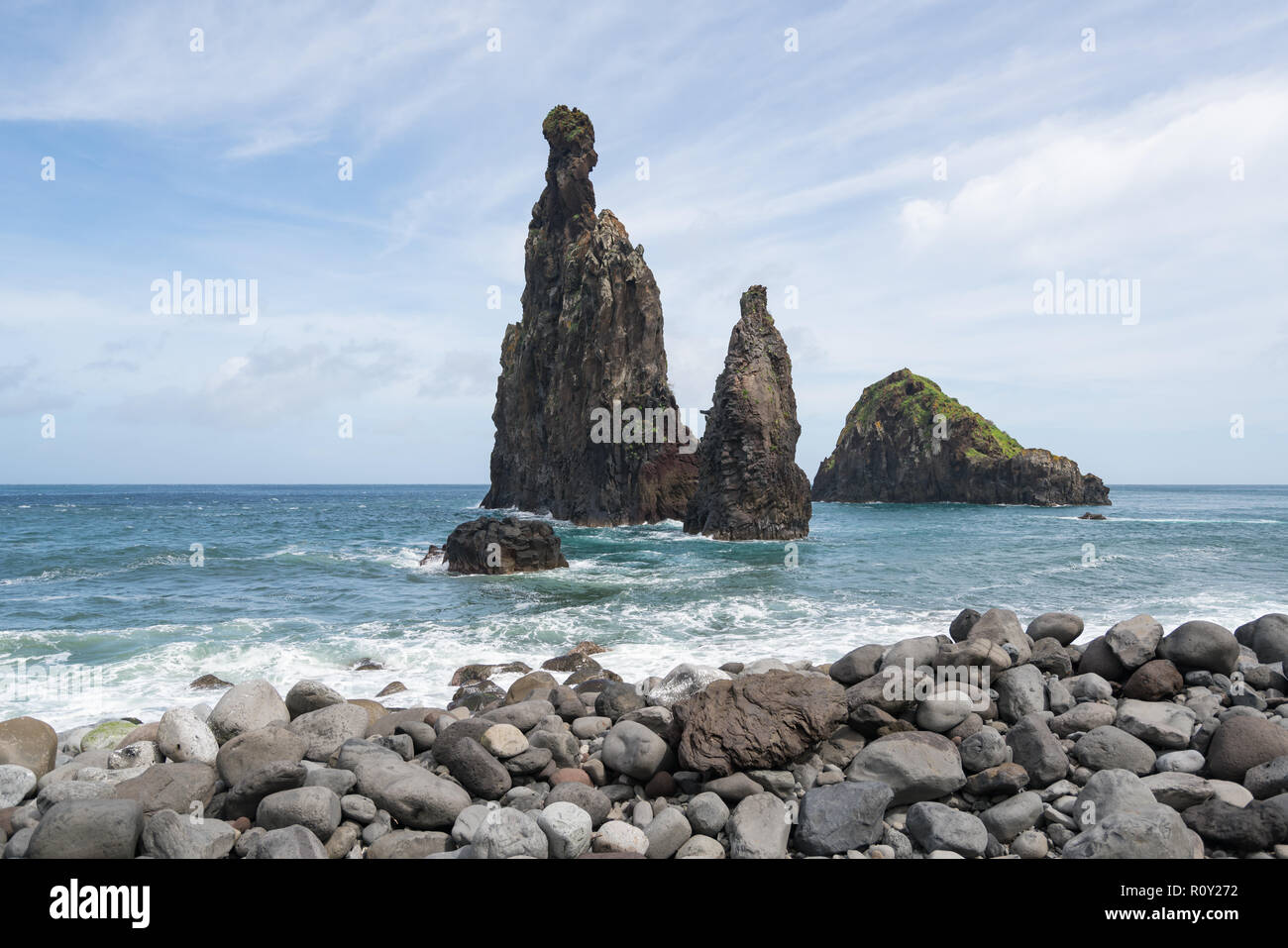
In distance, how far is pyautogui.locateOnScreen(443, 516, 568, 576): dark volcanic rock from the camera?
98.4 ft

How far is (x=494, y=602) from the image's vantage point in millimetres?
21953

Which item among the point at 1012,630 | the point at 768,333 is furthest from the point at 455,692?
the point at 768,333

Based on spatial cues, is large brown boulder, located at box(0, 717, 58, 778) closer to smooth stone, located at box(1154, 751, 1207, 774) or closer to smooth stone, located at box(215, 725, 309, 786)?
smooth stone, located at box(215, 725, 309, 786)

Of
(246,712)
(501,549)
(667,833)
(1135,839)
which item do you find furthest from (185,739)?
(501,549)

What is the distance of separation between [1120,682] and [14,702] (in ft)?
54.2

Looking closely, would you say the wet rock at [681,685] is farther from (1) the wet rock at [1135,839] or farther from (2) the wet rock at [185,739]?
(2) the wet rock at [185,739]

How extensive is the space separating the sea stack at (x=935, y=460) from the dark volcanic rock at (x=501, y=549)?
293 ft

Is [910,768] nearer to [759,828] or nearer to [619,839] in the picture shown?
[759,828]

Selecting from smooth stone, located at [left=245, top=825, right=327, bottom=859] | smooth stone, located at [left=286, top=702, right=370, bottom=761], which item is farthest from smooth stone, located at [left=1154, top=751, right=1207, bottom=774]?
smooth stone, located at [left=286, top=702, right=370, bottom=761]

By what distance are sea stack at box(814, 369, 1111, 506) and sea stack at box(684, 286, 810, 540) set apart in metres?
67.0

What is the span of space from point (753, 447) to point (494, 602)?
27230 millimetres

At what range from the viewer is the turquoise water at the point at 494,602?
14148 millimetres
